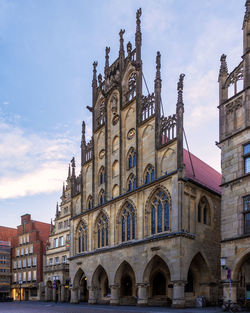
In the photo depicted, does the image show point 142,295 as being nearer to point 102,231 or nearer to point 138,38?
point 102,231

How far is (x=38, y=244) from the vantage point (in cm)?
7000

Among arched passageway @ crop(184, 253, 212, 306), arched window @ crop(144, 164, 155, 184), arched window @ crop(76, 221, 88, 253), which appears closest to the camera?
arched passageway @ crop(184, 253, 212, 306)

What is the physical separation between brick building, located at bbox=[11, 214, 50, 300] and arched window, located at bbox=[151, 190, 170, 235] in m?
38.0

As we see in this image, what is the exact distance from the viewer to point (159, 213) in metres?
36.1

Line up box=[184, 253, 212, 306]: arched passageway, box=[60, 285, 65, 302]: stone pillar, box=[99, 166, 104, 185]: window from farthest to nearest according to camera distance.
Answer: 1. box=[60, 285, 65, 302]: stone pillar
2. box=[99, 166, 104, 185]: window
3. box=[184, 253, 212, 306]: arched passageway

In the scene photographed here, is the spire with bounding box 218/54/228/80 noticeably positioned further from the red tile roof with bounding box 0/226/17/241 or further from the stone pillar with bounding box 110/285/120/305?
the red tile roof with bounding box 0/226/17/241

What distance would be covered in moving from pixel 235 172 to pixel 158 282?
16020 millimetres

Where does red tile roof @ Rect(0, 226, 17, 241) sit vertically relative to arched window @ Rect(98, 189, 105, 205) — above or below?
below

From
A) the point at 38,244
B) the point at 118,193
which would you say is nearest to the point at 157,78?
the point at 118,193

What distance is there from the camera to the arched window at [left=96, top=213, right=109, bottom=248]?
141ft

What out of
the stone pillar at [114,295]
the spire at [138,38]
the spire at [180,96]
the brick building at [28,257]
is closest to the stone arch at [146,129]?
the spire at [180,96]

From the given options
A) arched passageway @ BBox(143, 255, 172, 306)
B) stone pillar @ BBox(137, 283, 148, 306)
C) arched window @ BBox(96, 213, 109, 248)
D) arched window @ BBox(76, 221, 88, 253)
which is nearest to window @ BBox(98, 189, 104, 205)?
arched window @ BBox(96, 213, 109, 248)

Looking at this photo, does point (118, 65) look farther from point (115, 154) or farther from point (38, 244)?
point (38, 244)

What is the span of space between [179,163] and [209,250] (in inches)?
336
